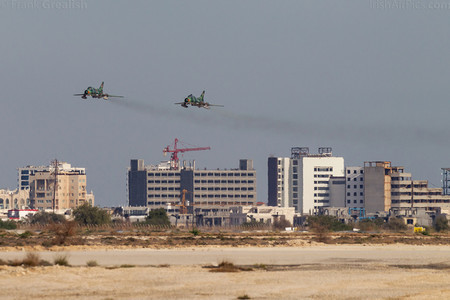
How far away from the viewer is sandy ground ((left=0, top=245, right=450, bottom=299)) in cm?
4038

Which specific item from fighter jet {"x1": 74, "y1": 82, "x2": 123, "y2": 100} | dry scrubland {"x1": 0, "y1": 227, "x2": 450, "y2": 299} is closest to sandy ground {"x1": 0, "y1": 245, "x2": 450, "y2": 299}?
dry scrubland {"x1": 0, "y1": 227, "x2": 450, "y2": 299}

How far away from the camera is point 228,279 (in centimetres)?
4638

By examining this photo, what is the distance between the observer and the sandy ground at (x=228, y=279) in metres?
40.4

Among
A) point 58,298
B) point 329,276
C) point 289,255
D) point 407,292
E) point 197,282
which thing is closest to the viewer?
point 58,298

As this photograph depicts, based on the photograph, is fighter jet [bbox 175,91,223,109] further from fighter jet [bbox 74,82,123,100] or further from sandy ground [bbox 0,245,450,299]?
sandy ground [bbox 0,245,450,299]

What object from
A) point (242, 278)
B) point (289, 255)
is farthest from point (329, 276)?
point (289, 255)

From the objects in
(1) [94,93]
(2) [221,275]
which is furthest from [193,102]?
(2) [221,275]

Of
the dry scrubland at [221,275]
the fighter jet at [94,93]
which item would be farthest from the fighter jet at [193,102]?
the dry scrubland at [221,275]

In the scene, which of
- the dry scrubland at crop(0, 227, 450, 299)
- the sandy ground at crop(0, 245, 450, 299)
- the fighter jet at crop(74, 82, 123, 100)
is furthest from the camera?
the fighter jet at crop(74, 82, 123, 100)

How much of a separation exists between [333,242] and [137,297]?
199 ft

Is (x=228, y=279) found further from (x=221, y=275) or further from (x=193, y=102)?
(x=193, y=102)

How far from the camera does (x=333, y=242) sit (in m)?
97.6

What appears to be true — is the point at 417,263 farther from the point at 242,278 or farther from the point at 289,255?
the point at 242,278

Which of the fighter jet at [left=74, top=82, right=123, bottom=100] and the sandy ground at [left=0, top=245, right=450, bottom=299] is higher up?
the fighter jet at [left=74, top=82, right=123, bottom=100]
